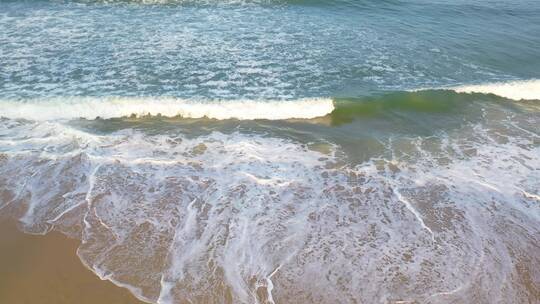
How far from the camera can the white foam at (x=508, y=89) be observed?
1142cm

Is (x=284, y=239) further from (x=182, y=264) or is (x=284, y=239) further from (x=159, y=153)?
(x=159, y=153)

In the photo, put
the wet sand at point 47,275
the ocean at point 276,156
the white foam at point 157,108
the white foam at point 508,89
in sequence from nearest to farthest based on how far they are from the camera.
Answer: the wet sand at point 47,275, the ocean at point 276,156, the white foam at point 157,108, the white foam at point 508,89

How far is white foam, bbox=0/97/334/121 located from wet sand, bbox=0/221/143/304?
4.00 metres

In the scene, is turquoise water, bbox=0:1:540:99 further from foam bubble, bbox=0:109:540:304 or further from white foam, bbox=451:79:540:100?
foam bubble, bbox=0:109:540:304

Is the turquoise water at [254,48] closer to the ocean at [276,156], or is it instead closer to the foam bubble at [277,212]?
the ocean at [276,156]

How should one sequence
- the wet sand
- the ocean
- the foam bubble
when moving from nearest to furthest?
the wet sand < the foam bubble < the ocean

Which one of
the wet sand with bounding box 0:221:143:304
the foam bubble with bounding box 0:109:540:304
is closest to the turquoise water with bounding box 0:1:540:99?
the foam bubble with bounding box 0:109:540:304

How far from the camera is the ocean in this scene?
17.9ft

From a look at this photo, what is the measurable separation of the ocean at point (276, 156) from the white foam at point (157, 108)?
46mm

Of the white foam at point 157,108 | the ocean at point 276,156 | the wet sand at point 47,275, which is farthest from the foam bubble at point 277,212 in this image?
the white foam at point 157,108

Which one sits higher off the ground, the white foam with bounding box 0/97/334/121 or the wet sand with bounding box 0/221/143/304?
the wet sand with bounding box 0/221/143/304

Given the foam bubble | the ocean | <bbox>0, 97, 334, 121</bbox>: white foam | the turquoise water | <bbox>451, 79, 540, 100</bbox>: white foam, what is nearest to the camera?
the foam bubble

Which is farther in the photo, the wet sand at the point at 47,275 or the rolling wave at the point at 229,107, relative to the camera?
the rolling wave at the point at 229,107

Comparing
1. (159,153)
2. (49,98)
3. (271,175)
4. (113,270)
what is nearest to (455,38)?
(271,175)
